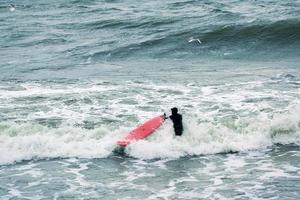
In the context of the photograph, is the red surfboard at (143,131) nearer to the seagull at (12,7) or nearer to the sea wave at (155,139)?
the sea wave at (155,139)

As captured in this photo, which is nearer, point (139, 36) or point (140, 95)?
point (140, 95)

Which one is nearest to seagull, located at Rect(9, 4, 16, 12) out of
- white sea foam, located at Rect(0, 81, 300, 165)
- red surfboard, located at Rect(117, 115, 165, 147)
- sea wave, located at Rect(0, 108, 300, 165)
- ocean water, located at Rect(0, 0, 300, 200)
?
ocean water, located at Rect(0, 0, 300, 200)

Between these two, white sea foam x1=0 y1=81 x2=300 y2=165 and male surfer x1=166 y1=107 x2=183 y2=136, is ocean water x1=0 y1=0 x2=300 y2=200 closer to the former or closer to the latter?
white sea foam x1=0 y1=81 x2=300 y2=165

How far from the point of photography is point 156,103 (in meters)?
19.3

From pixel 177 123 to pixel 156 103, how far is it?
3.44 m

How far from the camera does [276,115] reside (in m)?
17.0

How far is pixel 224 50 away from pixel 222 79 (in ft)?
18.6

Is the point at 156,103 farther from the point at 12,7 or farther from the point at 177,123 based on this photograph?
the point at 12,7

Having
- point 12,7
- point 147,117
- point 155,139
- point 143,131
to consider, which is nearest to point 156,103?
point 147,117

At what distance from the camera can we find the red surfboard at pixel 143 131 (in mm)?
15336

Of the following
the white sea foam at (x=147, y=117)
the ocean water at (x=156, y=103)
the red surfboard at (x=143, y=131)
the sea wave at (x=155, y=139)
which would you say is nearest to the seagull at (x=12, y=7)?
the ocean water at (x=156, y=103)

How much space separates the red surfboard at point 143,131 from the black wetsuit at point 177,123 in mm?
662

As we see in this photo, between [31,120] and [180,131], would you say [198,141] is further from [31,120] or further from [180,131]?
[31,120]

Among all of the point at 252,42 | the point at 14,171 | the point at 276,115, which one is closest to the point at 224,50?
the point at 252,42
